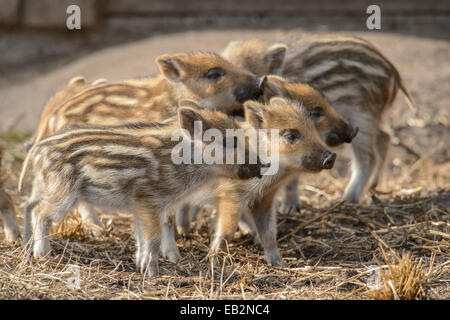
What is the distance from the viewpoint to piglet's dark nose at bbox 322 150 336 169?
4176mm

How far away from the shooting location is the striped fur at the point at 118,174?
4059 mm

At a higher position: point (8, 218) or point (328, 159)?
point (328, 159)

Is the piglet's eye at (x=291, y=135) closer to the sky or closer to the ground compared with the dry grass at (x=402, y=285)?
closer to the sky

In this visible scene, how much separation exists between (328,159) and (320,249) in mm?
702

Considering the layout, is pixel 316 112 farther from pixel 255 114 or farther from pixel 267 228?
pixel 267 228

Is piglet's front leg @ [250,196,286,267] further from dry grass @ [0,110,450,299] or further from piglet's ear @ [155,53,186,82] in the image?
piglet's ear @ [155,53,186,82]

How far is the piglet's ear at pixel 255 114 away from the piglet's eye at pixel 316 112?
16.7 inches

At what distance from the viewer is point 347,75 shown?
17.5 feet

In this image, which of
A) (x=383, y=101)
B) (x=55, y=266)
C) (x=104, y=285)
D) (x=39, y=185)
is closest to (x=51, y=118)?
(x=39, y=185)

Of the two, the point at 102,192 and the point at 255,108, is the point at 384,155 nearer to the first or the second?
the point at 255,108

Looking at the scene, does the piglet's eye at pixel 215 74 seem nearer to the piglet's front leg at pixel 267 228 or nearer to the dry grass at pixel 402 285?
the piglet's front leg at pixel 267 228

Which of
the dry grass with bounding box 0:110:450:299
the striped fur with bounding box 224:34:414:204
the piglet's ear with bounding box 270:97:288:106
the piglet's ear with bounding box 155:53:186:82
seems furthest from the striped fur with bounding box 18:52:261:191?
the dry grass with bounding box 0:110:450:299

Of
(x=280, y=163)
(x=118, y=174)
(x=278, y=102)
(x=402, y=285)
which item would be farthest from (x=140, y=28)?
(x=402, y=285)

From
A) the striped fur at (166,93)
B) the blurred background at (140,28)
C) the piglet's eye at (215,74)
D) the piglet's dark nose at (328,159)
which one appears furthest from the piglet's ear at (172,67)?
the blurred background at (140,28)
